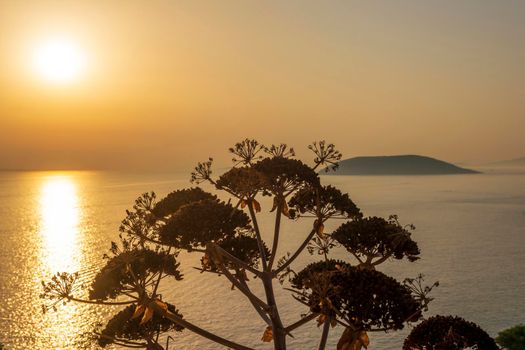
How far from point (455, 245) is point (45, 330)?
271 feet

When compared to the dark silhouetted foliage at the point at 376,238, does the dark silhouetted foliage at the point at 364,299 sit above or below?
below

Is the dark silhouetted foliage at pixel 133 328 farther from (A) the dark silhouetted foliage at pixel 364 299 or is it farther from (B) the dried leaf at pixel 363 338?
(B) the dried leaf at pixel 363 338

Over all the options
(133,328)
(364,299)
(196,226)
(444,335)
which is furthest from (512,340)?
(196,226)

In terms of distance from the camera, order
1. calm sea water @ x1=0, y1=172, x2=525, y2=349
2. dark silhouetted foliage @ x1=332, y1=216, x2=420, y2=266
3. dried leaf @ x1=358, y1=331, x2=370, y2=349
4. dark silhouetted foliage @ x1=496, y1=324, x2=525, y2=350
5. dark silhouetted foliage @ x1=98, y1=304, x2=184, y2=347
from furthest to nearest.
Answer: calm sea water @ x1=0, y1=172, x2=525, y2=349 < dark silhouetted foliage @ x1=496, y1=324, x2=525, y2=350 < dark silhouetted foliage @ x1=98, y1=304, x2=184, y2=347 < dark silhouetted foliage @ x1=332, y1=216, x2=420, y2=266 < dried leaf @ x1=358, y1=331, x2=370, y2=349

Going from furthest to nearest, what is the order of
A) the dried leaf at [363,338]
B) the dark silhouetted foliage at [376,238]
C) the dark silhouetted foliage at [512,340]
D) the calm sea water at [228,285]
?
the calm sea water at [228,285] → the dark silhouetted foliage at [512,340] → the dark silhouetted foliage at [376,238] → the dried leaf at [363,338]

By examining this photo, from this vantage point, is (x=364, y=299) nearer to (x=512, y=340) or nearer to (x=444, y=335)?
(x=444, y=335)

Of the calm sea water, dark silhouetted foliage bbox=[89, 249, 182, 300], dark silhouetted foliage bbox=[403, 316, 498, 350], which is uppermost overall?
dark silhouetted foliage bbox=[89, 249, 182, 300]

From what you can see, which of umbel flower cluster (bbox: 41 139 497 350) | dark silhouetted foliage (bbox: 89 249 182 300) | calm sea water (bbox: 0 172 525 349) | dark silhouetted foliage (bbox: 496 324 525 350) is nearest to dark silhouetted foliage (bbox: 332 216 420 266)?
umbel flower cluster (bbox: 41 139 497 350)

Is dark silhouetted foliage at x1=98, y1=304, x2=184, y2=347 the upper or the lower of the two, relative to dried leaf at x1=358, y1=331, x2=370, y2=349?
lower

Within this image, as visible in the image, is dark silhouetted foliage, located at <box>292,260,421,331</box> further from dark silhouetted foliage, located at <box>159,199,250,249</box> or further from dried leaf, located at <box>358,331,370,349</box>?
dark silhouetted foliage, located at <box>159,199,250,249</box>

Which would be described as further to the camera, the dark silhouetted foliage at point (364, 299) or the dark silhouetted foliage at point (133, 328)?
the dark silhouetted foliage at point (133, 328)

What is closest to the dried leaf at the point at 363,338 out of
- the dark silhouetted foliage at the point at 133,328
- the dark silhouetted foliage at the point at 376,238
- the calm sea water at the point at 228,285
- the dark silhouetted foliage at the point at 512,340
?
the dark silhouetted foliage at the point at 376,238

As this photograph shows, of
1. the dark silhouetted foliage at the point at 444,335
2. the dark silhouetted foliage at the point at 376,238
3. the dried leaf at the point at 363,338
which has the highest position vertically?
the dark silhouetted foliage at the point at 376,238

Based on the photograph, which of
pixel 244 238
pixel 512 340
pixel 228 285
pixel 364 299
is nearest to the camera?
pixel 364 299
